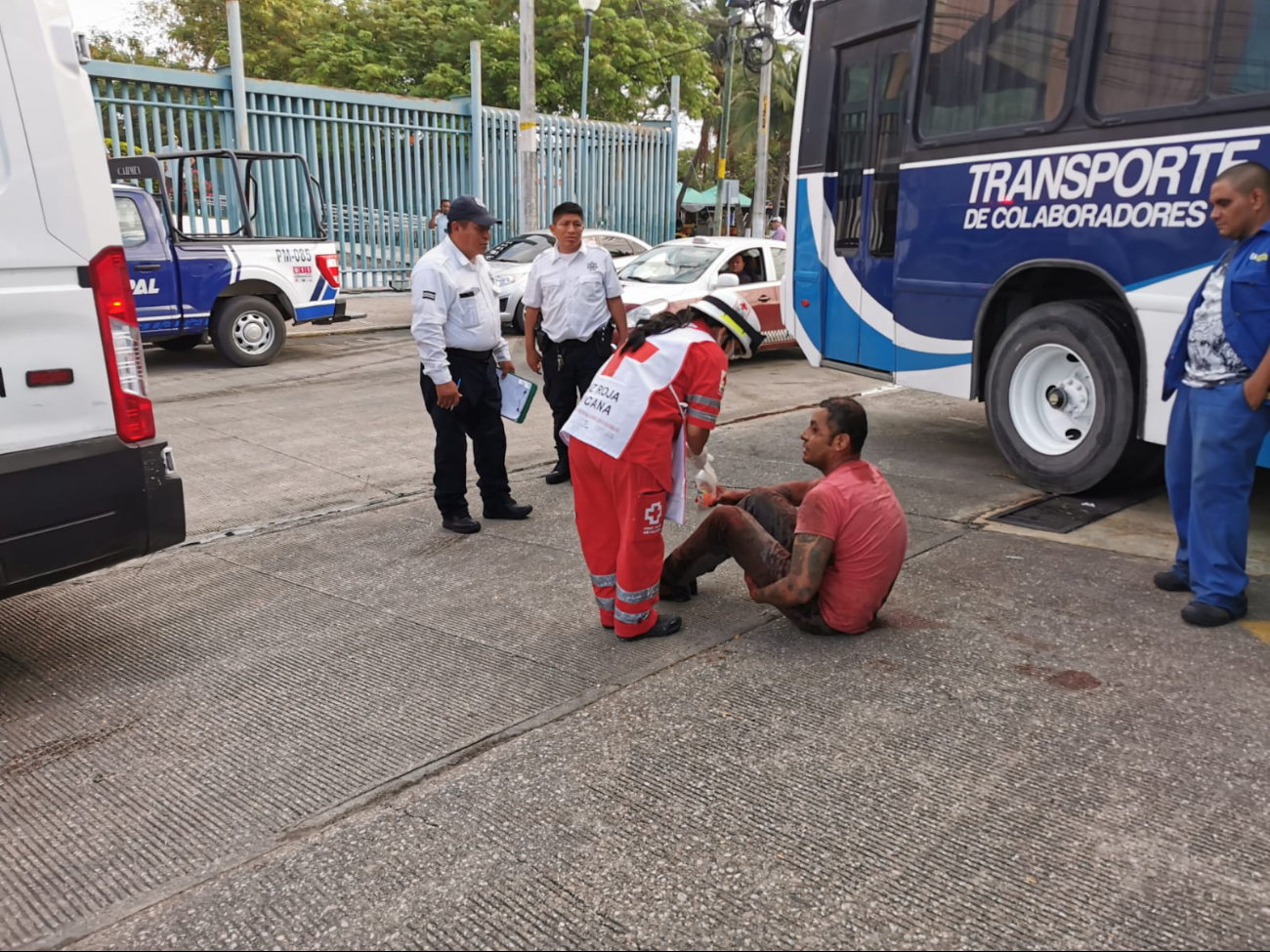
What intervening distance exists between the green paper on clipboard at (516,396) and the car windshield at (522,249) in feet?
29.1

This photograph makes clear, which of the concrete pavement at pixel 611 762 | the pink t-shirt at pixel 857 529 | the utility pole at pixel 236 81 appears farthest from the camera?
the utility pole at pixel 236 81

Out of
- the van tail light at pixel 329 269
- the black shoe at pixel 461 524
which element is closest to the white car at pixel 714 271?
the van tail light at pixel 329 269

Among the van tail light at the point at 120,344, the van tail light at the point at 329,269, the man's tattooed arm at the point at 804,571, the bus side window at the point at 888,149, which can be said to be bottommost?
the man's tattooed arm at the point at 804,571

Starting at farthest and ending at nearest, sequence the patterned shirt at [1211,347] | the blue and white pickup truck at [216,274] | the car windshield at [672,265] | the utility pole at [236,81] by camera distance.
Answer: the utility pole at [236,81]
the car windshield at [672,265]
the blue and white pickup truck at [216,274]
the patterned shirt at [1211,347]

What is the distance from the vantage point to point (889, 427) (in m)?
8.25

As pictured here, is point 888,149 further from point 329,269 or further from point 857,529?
point 329,269

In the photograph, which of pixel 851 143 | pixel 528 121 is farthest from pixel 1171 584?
pixel 528 121

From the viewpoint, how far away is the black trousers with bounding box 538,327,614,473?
643 centimetres

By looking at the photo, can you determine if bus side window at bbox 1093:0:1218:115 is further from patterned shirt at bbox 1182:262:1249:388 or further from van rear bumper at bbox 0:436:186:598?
van rear bumper at bbox 0:436:186:598

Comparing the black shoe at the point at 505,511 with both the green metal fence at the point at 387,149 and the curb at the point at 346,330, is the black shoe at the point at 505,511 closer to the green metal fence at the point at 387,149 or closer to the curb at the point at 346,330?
the curb at the point at 346,330

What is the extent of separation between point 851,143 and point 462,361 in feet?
11.4

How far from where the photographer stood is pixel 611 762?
318cm

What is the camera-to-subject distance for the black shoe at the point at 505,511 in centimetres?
596

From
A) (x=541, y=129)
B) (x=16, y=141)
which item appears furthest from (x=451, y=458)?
(x=541, y=129)
